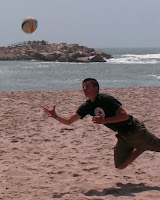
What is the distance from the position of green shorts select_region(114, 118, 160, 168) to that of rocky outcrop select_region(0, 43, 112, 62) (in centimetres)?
4687

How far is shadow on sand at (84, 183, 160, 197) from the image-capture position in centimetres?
408

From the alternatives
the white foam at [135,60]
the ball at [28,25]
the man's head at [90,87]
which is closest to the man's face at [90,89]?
the man's head at [90,87]

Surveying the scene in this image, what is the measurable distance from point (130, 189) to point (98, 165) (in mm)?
1077

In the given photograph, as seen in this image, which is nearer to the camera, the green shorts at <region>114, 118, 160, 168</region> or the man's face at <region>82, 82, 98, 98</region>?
the man's face at <region>82, 82, 98, 98</region>

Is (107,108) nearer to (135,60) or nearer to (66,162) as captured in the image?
(66,162)

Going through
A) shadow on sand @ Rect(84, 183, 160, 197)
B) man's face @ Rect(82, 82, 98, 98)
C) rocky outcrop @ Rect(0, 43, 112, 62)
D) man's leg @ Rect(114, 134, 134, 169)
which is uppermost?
rocky outcrop @ Rect(0, 43, 112, 62)

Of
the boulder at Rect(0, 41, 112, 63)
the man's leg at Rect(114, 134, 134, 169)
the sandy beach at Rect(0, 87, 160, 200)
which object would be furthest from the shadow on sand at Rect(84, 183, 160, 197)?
the boulder at Rect(0, 41, 112, 63)

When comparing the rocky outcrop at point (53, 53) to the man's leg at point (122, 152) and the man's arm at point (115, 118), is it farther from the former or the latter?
the man's arm at point (115, 118)

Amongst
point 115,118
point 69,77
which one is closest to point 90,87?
point 115,118

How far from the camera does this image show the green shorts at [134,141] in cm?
412

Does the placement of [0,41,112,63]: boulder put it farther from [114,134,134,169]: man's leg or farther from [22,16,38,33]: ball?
[114,134,134,169]: man's leg

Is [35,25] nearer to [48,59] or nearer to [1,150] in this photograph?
[1,150]

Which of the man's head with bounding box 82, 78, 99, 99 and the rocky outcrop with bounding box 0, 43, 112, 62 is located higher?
the rocky outcrop with bounding box 0, 43, 112, 62

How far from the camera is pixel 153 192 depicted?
408cm
